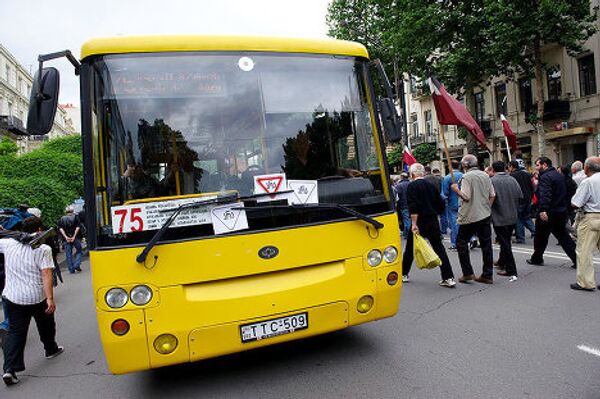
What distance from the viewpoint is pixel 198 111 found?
12.0 feet

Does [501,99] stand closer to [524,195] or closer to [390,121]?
[524,195]

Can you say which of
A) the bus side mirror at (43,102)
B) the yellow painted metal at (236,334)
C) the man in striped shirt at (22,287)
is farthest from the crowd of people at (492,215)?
the bus side mirror at (43,102)

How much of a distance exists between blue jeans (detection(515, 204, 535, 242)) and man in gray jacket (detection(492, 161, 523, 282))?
3608mm

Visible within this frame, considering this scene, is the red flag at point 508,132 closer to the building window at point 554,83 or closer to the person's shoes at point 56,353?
the person's shoes at point 56,353

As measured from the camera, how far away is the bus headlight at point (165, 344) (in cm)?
340

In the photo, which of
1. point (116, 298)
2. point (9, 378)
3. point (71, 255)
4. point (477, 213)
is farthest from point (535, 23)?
point (9, 378)

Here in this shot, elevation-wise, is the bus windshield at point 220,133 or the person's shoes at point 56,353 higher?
the bus windshield at point 220,133

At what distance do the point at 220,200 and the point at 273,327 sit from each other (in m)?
1.05

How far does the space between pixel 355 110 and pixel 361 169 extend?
53 centimetres

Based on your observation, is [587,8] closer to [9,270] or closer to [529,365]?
[529,365]

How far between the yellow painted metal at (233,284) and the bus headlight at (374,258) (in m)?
0.05

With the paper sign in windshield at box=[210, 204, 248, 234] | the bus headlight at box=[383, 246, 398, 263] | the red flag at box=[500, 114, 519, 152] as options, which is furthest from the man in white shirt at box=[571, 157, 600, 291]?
the red flag at box=[500, 114, 519, 152]

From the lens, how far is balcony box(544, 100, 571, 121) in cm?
2412

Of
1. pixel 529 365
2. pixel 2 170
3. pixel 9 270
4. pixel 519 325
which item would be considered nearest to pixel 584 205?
pixel 519 325
